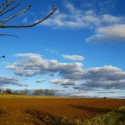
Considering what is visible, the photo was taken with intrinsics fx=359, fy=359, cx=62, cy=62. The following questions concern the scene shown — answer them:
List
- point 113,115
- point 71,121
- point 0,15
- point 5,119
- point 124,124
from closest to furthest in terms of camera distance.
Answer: point 0,15 < point 5,119 < point 124,124 < point 71,121 < point 113,115

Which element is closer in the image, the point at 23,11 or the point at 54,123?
the point at 23,11

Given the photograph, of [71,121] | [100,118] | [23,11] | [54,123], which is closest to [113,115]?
[100,118]

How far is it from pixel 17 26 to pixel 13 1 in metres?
0.24

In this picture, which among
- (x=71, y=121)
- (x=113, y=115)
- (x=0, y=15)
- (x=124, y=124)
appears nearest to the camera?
(x=0, y=15)

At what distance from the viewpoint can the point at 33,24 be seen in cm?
323

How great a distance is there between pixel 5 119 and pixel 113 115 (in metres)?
7.54

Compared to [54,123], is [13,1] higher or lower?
higher

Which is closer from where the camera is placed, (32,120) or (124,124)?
(32,120)

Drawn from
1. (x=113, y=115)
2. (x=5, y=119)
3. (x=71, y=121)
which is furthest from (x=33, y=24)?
(x=113, y=115)

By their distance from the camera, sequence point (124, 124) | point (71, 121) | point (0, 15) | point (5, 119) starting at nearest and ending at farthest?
1. point (0, 15)
2. point (5, 119)
3. point (124, 124)
4. point (71, 121)

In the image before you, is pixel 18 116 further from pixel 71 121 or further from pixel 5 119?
pixel 71 121

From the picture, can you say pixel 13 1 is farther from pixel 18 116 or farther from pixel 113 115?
pixel 113 115

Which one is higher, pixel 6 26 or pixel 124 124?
pixel 6 26

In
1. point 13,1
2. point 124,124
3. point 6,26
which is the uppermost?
point 13,1
